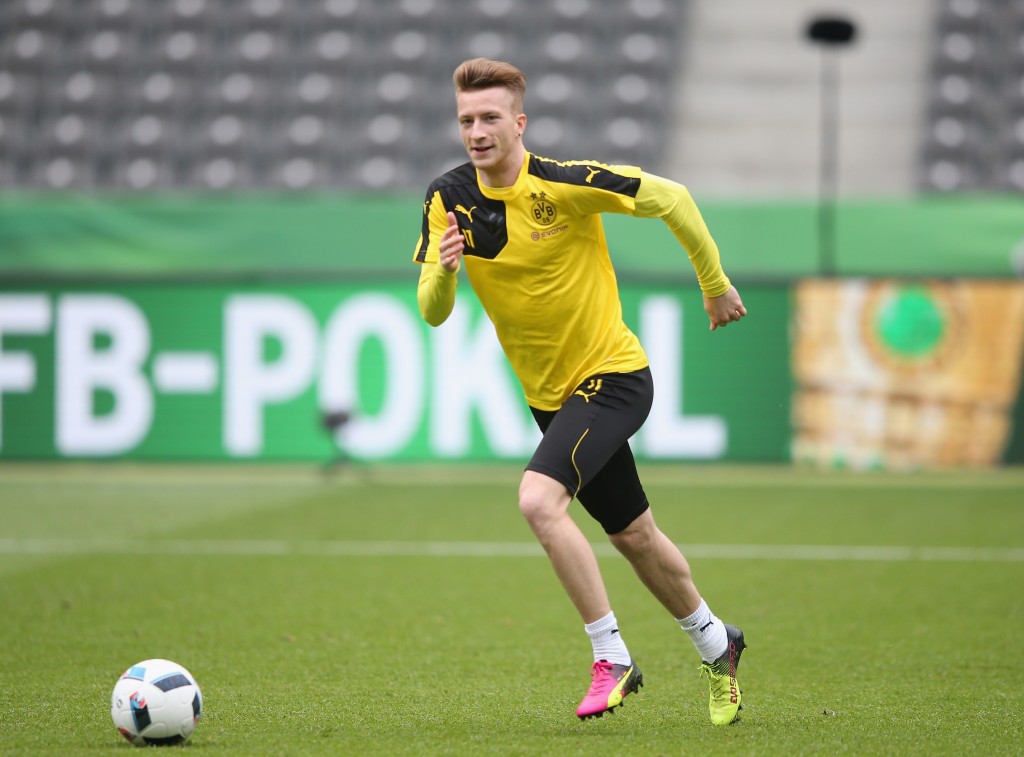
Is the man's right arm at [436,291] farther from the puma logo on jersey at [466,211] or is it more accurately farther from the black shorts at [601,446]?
the black shorts at [601,446]

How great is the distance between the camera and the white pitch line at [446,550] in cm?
907

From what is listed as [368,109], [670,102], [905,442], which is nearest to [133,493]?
[905,442]

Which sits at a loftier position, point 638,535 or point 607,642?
point 638,535

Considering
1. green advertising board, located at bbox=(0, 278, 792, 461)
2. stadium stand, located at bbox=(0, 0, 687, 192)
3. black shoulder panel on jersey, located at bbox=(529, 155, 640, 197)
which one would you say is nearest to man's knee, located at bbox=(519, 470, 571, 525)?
black shoulder panel on jersey, located at bbox=(529, 155, 640, 197)

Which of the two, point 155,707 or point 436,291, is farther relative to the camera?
point 436,291

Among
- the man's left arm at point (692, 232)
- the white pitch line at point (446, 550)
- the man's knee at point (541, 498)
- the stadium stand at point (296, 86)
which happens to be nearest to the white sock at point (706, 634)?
the man's knee at point (541, 498)

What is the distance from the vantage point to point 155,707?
4453 millimetres

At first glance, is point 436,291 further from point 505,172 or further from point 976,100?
point 976,100

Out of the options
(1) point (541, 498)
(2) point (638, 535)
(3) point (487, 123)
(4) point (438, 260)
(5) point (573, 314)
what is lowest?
(2) point (638, 535)

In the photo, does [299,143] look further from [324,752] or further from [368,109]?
[324,752]

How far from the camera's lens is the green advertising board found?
1345 cm

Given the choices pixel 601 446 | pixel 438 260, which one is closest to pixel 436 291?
pixel 438 260

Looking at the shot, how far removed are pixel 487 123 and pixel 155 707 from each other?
2086 mm

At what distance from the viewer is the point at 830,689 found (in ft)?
17.9
